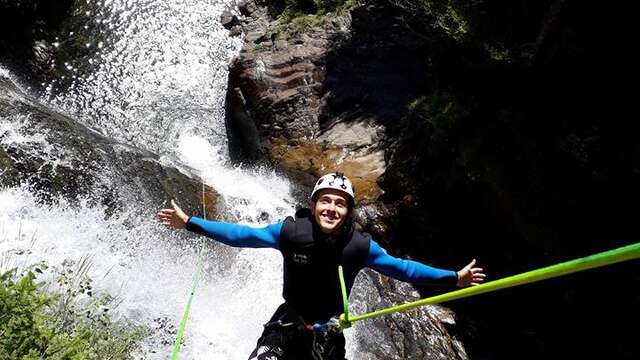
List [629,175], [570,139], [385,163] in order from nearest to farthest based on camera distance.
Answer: [629,175] → [570,139] → [385,163]

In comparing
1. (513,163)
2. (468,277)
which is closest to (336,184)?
(468,277)

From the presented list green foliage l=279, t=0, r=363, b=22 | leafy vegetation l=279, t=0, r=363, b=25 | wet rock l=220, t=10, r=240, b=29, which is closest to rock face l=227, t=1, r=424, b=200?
green foliage l=279, t=0, r=363, b=22

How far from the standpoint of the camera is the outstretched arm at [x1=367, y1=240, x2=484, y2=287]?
11.9 feet

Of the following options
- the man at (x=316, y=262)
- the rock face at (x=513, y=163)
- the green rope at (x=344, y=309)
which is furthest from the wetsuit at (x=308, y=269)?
the rock face at (x=513, y=163)

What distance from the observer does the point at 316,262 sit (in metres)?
3.61

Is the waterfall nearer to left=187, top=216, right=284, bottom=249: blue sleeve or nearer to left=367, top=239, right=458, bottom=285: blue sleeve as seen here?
left=187, top=216, right=284, bottom=249: blue sleeve

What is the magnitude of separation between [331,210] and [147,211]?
5595 mm

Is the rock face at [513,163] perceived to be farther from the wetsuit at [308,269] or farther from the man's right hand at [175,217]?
the man's right hand at [175,217]

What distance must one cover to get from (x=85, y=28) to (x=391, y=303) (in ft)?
35.9

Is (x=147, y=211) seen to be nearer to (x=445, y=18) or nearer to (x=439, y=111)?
(x=439, y=111)

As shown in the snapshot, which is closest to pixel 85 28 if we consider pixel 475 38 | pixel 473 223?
pixel 475 38

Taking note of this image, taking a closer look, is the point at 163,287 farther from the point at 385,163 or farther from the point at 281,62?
the point at 281,62

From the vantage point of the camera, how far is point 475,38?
29.7ft

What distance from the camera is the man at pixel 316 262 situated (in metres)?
3.61
